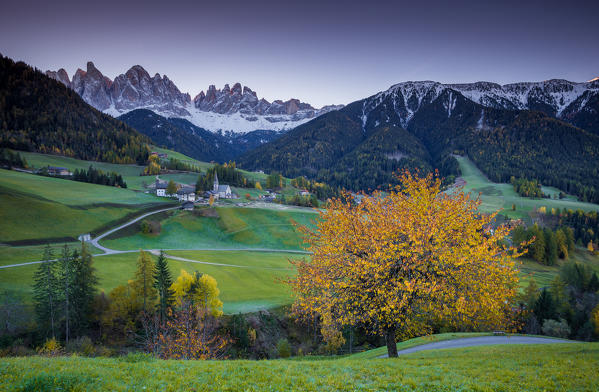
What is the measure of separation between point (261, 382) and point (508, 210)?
665 ft

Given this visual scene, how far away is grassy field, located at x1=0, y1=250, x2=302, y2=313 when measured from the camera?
42.5 metres

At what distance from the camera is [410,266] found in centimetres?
1560

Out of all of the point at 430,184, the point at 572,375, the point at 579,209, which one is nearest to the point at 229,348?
the point at 430,184

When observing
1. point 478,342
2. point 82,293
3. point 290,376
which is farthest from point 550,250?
point 82,293

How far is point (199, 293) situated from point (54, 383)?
118 feet

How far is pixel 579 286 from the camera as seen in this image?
74.7 metres

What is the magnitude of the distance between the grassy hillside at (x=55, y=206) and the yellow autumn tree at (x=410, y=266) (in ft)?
249

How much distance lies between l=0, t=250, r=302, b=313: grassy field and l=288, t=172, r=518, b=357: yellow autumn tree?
20738 mm

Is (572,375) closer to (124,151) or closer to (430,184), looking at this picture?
(430,184)

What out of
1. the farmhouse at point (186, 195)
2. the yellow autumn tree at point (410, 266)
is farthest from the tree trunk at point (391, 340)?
the farmhouse at point (186, 195)

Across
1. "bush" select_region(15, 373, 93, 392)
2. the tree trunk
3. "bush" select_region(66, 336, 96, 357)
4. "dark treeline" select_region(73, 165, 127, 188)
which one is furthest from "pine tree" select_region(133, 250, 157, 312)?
"dark treeline" select_region(73, 165, 127, 188)

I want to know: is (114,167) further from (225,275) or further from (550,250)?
(550,250)

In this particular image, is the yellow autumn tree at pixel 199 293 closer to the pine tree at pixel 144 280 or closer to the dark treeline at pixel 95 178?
the pine tree at pixel 144 280

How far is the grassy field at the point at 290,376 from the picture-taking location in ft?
29.0
